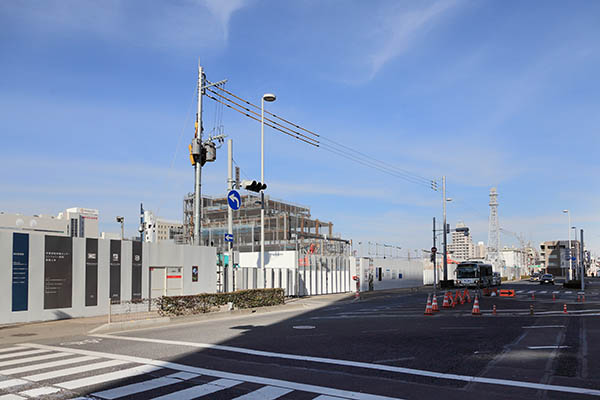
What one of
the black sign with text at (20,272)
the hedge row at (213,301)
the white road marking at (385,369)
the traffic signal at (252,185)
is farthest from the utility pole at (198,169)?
the white road marking at (385,369)

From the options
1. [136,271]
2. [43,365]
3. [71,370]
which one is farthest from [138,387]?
[136,271]

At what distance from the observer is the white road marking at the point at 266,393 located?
7.75 metres

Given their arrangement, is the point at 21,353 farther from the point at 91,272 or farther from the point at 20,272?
the point at 91,272

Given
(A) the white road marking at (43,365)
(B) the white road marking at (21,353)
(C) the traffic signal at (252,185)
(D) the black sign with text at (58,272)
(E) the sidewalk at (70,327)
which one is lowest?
(E) the sidewalk at (70,327)

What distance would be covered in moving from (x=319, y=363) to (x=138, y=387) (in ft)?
12.6

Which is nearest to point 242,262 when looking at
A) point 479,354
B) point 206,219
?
point 479,354

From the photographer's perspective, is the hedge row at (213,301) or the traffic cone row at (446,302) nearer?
the hedge row at (213,301)

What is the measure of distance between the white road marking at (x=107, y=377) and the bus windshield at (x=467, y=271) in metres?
48.6

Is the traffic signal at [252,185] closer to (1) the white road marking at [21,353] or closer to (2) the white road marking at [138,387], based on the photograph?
(1) the white road marking at [21,353]

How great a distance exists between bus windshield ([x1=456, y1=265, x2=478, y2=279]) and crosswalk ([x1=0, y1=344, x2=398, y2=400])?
4803 cm

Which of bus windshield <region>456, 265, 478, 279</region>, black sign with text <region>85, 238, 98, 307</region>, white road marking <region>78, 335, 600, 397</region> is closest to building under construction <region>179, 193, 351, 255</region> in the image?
bus windshield <region>456, 265, 478, 279</region>

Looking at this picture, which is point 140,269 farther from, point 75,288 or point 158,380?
point 158,380

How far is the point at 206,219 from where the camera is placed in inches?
3856

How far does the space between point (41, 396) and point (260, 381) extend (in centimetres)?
347
